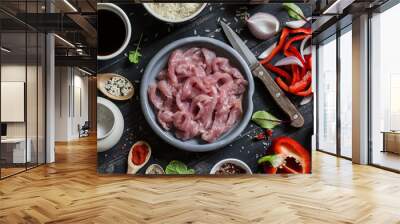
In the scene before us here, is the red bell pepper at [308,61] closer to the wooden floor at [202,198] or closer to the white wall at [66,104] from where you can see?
the wooden floor at [202,198]

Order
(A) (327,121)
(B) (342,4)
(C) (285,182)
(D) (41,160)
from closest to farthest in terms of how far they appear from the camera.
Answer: (C) (285,182) < (B) (342,4) < (D) (41,160) < (A) (327,121)

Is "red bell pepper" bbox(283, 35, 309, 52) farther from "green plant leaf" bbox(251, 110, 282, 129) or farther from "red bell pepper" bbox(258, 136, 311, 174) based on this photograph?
"red bell pepper" bbox(258, 136, 311, 174)

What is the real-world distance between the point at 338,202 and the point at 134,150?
9.54ft

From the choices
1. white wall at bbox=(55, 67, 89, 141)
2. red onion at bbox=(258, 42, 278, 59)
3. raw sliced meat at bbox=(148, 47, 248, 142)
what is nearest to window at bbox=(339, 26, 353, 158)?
red onion at bbox=(258, 42, 278, 59)

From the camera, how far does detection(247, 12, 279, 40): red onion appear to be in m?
A: 5.38

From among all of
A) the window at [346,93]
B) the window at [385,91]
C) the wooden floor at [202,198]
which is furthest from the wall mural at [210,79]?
the window at [346,93]

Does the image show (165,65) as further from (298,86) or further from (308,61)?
(308,61)

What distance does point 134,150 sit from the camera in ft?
17.7

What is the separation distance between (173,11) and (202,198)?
283 centimetres

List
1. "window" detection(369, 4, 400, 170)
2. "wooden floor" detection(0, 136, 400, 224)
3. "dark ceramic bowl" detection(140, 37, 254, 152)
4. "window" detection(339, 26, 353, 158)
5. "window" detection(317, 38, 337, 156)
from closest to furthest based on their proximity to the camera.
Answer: "wooden floor" detection(0, 136, 400, 224) < "dark ceramic bowl" detection(140, 37, 254, 152) < "window" detection(369, 4, 400, 170) < "window" detection(339, 26, 353, 158) < "window" detection(317, 38, 337, 156)

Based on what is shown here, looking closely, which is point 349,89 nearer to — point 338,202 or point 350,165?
point 350,165

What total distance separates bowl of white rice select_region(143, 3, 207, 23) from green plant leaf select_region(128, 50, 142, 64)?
→ 613mm

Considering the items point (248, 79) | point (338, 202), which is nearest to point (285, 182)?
point (338, 202)

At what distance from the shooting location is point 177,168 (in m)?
5.40
